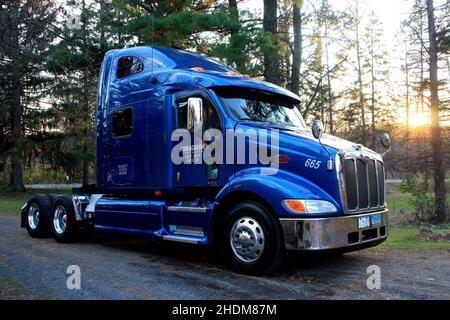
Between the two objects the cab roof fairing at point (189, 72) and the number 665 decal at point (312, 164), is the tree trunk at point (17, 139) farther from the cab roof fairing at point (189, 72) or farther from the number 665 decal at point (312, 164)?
the number 665 decal at point (312, 164)

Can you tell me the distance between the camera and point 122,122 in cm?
842

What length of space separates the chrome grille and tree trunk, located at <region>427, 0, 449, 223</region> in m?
10.6

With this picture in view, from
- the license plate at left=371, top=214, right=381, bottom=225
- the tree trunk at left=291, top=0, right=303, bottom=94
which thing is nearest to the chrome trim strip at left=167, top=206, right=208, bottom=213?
the license plate at left=371, top=214, right=381, bottom=225

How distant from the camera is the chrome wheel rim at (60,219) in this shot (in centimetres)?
964

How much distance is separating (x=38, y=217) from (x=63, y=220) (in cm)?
88

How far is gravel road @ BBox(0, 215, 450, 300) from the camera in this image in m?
5.20

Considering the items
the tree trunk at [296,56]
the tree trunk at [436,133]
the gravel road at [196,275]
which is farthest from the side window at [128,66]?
→ the tree trunk at [436,133]

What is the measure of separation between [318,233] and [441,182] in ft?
40.9

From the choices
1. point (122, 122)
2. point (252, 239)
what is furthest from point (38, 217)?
point (252, 239)

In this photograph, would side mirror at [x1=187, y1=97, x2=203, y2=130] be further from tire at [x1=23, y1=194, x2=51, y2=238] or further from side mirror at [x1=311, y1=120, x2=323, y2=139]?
tire at [x1=23, y1=194, x2=51, y2=238]

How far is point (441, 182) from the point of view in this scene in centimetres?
1623

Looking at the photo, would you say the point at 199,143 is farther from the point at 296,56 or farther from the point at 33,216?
the point at 296,56
